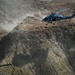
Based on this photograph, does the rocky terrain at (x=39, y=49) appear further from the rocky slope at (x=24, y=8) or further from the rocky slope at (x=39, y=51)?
the rocky slope at (x=24, y=8)

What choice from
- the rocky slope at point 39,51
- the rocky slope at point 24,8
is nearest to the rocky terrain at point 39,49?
the rocky slope at point 39,51

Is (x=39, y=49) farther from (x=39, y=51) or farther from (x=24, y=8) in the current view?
(x=24, y=8)

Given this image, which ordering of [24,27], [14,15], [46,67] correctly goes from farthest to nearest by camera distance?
[14,15] < [24,27] < [46,67]

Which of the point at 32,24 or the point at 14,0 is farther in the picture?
the point at 14,0

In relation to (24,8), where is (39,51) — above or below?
above

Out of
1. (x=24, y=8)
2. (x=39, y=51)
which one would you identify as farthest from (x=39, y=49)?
(x=24, y=8)

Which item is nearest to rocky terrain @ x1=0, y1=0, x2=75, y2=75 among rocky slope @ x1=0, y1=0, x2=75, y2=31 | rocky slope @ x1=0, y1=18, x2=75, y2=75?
rocky slope @ x1=0, y1=18, x2=75, y2=75

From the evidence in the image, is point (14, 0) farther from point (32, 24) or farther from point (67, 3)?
point (32, 24)

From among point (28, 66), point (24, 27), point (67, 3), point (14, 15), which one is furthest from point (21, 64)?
point (67, 3)
